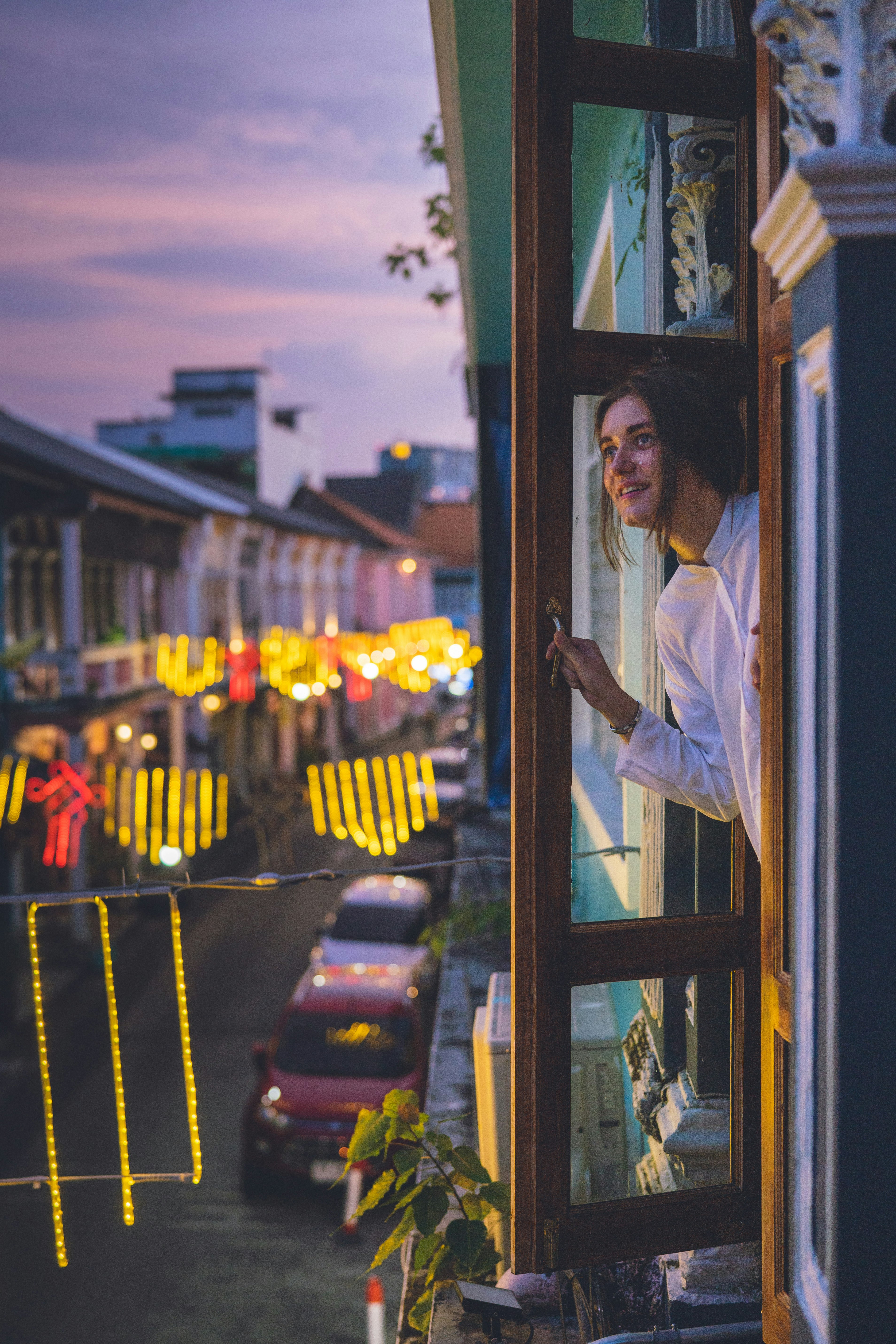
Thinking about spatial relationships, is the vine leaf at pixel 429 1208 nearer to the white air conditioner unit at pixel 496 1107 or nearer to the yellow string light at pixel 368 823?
the white air conditioner unit at pixel 496 1107

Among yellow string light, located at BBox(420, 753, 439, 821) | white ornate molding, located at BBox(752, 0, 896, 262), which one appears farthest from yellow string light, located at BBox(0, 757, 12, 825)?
white ornate molding, located at BBox(752, 0, 896, 262)

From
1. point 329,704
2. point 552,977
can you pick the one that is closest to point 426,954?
point 552,977

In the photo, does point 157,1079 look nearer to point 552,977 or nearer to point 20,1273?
point 20,1273

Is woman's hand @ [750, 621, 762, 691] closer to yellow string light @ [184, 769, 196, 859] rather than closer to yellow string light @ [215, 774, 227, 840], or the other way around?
yellow string light @ [215, 774, 227, 840]

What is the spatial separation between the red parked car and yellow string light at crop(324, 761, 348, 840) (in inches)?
65.8

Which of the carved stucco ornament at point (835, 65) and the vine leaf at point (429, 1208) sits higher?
the carved stucco ornament at point (835, 65)

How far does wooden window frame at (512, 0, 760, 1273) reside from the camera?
8.66 feet

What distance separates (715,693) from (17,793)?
1244 centimetres

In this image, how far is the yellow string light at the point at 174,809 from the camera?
14562mm

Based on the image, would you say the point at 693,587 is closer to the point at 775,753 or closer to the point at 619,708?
the point at 619,708

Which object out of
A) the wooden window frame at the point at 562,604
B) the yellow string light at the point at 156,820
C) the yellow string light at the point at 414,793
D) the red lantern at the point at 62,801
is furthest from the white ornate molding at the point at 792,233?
the yellow string light at the point at 156,820

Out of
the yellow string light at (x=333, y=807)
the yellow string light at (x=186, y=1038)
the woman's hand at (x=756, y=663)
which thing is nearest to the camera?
the woman's hand at (x=756, y=663)

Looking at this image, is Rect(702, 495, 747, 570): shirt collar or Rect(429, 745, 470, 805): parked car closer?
Rect(702, 495, 747, 570): shirt collar

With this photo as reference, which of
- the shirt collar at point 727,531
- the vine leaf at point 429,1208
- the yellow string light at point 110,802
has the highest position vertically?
the shirt collar at point 727,531
